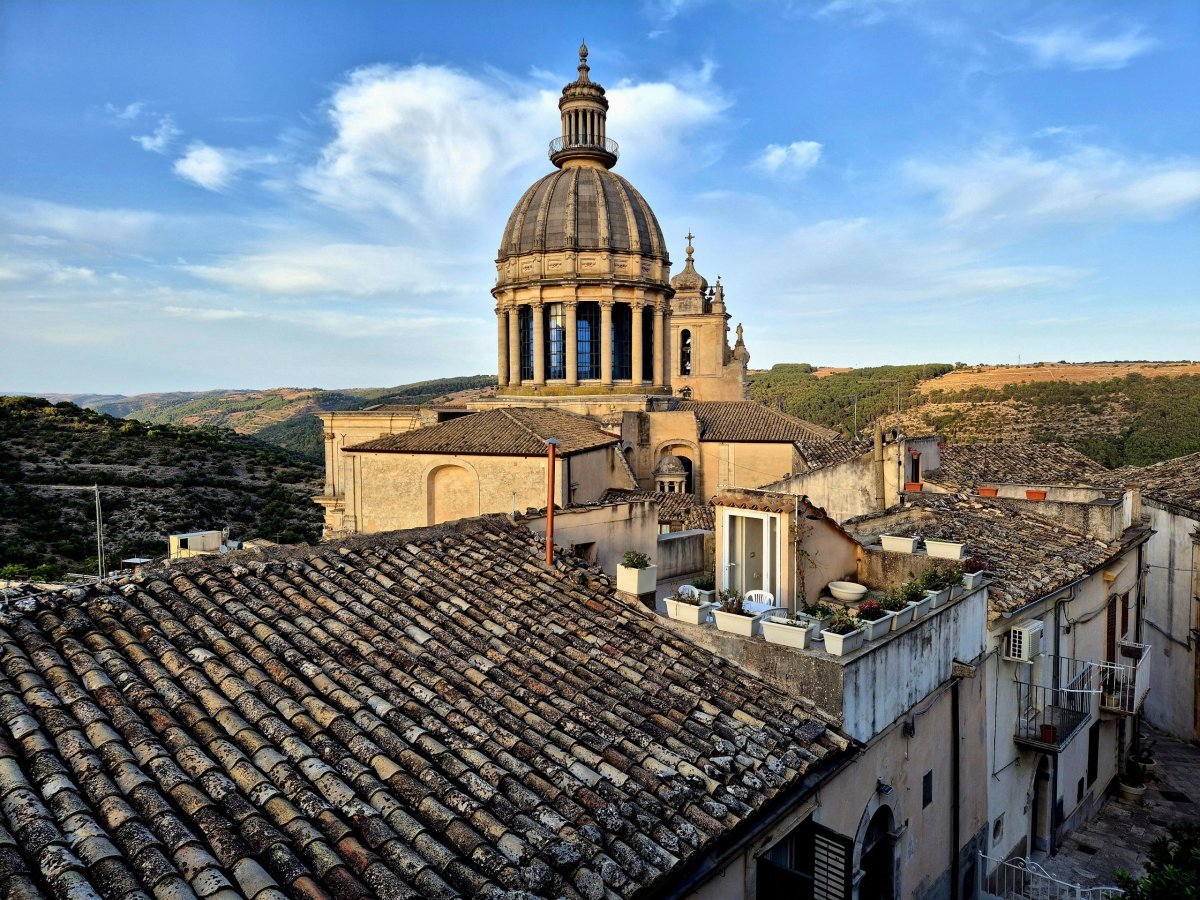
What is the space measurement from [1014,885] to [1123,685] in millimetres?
5635

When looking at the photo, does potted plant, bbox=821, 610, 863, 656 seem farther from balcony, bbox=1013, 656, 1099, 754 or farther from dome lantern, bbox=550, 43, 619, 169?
dome lantern, bbox=550, 43, 619, 169

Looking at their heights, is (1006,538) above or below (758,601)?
below

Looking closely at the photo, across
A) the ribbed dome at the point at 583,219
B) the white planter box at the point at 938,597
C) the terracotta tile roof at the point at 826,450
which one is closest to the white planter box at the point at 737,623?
the white planter box at the point at 938,597

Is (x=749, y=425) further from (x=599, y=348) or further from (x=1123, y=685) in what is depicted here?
(x=1123, y=685)

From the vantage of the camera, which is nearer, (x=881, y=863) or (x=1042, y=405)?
(x=881, y=863)

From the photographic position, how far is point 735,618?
26.4 feet

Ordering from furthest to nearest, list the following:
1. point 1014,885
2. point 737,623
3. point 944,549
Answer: point 1014,885 → point 944,549 → point 737,623

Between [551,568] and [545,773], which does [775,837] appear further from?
[551,568]

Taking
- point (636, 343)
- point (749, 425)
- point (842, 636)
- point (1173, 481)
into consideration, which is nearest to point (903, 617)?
point (842, 636)

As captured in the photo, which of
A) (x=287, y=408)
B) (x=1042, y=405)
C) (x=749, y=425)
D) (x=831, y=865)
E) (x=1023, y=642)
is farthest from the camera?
(x=287, y=408)

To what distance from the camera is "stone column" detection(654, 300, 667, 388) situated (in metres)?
32.3

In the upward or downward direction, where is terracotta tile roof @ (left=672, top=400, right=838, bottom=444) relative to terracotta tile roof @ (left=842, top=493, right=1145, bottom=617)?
upward

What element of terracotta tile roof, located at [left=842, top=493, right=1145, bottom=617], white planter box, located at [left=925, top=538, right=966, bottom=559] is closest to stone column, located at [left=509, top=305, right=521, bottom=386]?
terracotta tile roof, located at [left=842, top=493, right=1145, bottom=617]

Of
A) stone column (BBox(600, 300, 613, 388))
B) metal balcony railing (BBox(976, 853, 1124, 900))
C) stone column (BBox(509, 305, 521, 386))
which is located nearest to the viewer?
metal balcony railing (BBox(976, 853, 1124, 900))
